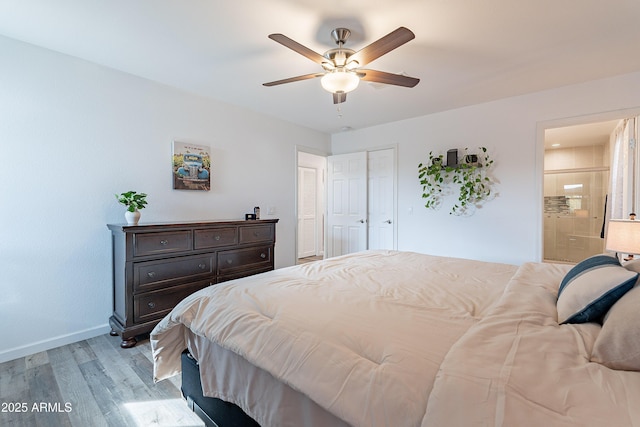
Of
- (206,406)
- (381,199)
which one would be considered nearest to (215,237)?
(206,406)

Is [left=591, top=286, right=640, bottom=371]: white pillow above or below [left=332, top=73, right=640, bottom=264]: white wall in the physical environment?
below

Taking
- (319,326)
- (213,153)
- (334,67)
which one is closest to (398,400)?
(319,326)

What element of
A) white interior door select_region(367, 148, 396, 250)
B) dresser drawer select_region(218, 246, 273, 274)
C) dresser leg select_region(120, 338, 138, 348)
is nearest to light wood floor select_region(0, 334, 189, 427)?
dresser leg select_region(120, 338, 138, 348)

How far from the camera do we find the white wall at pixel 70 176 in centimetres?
222

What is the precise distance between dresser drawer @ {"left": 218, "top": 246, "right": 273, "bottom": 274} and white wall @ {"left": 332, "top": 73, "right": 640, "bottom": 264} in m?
2.05

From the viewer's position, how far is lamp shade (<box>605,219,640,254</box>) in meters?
1.90

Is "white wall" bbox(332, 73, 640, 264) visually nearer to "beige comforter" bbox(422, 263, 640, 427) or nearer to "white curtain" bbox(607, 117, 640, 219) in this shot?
"white curtain" bbox(607, 117, 640, 219)

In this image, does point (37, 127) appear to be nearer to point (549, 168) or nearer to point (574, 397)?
point (574, 397)

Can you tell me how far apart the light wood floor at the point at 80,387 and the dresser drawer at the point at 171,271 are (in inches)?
21.0

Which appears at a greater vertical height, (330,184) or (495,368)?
(330,184)

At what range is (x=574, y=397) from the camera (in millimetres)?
676

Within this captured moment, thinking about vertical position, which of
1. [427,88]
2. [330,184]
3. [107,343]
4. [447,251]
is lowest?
[107,343]

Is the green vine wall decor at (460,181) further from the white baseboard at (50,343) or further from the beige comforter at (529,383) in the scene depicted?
the white baseboard at (50,343)

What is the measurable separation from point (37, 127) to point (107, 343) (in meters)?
1.90
